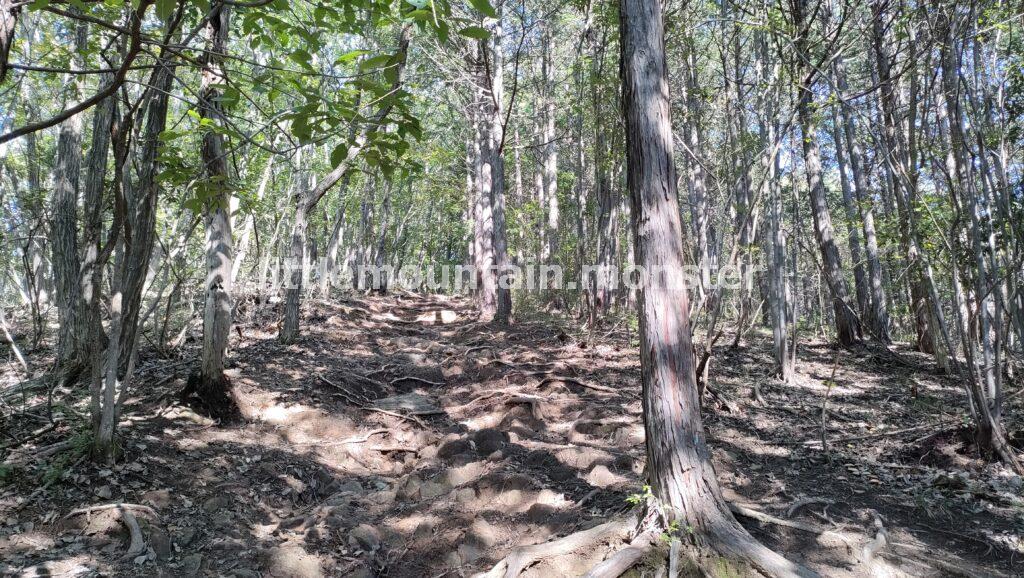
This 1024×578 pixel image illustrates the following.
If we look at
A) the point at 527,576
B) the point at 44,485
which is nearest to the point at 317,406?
the point at 44,485

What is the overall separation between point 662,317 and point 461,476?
2.74 metres

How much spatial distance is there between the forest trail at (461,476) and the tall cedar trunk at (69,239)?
61 cm

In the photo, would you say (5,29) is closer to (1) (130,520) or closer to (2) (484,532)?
(1) (130,520)

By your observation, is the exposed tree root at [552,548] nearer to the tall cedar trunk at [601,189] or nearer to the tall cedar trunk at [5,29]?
the tall cedar trunk at [5,29]

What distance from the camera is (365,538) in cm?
410

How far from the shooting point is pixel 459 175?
81.9 ft

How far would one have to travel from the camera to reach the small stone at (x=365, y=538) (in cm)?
405

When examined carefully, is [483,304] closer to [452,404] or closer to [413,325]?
[413,325]

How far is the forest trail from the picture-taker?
339 cm

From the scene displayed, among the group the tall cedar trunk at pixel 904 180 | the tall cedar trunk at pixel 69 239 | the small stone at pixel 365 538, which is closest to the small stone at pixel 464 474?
the small stone at pixel 365 538

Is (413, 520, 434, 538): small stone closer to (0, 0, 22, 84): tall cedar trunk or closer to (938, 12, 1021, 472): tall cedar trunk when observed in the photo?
(0, 0, 22, 84): tall cedar trunk

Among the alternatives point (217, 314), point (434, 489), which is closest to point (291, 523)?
point (434, 489)

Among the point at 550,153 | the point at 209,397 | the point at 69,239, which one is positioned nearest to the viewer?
the point at 209,397

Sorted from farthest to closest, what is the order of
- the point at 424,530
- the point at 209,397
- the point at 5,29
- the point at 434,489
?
the point at 209,397 → the point at 434,489 → the point at 424,530 → the point at 5,29
